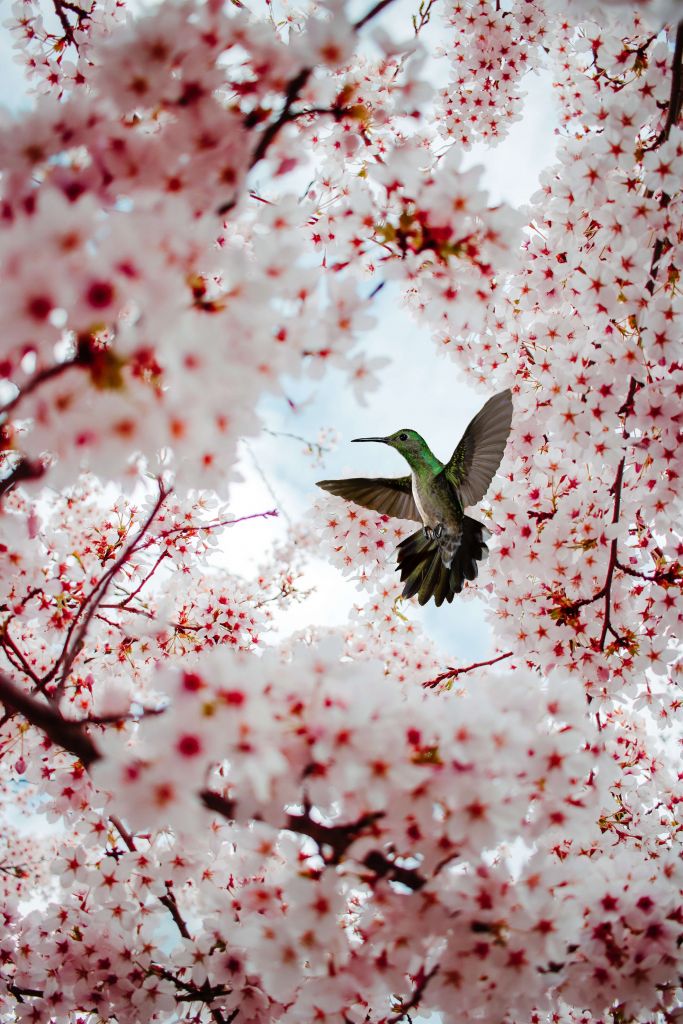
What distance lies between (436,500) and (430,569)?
0.57 metres

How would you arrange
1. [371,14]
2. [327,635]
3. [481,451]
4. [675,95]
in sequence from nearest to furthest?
1. [371,14]
2. [327,635]
3. [675,95]
4. [481,451]

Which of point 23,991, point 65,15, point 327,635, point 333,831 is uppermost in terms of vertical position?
point 65,15

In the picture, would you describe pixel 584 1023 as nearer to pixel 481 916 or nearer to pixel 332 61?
pixel 481 916

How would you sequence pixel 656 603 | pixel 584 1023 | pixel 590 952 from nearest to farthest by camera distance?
pixel 590 952
pixel 656 603
pixel 584 1023

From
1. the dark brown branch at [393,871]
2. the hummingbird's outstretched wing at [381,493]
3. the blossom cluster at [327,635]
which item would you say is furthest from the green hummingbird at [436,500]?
the dark brown branch at [393,871]

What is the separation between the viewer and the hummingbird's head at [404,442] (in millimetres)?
4457

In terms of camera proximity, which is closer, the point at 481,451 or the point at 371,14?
the point at 371,14

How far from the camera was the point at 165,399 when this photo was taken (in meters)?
1.38

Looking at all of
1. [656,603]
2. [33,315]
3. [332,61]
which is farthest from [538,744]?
[656,603]

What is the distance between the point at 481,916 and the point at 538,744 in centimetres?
47

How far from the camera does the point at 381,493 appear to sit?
14.9 ft

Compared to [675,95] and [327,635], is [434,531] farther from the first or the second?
[675,95]

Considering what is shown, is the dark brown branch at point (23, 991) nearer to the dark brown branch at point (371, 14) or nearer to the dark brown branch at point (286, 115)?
the dark brown branch at point (286, 115)

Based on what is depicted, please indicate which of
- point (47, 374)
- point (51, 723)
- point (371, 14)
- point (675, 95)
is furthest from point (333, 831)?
point (675, 95)
